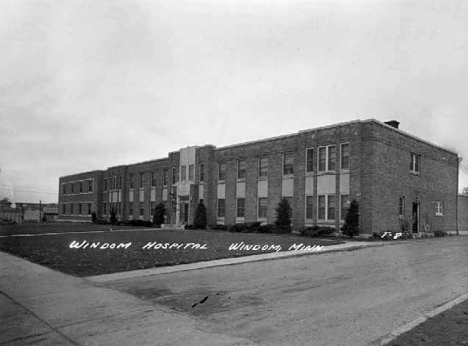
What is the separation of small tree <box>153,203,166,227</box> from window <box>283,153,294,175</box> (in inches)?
643

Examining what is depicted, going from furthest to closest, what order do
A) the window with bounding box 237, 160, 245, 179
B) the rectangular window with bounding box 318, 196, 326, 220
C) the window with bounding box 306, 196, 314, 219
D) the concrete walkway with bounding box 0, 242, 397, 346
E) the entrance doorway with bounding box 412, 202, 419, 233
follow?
1. the window with bounding box 237, 160, 245, 179
2. the entrance doorway with bounding box 412, 202, 419, 233
3. the window with bounding box 306, 196, 314, 219
4. the rectangular window with bounding box 318, 196, 326, 220
5. the concrete walkway with bounding box 0, 242, 397, 346

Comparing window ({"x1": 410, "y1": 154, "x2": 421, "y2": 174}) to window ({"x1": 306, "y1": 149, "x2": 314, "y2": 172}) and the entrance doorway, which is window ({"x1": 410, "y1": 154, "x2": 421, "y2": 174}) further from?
window ({"x1": 306, "y1": 149, "x2": 314, "y2": 172})

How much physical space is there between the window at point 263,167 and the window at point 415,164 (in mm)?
10514

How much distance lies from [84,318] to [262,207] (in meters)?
27.4

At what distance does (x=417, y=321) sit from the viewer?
6820 millimetres

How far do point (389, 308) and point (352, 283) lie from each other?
2.90 meters

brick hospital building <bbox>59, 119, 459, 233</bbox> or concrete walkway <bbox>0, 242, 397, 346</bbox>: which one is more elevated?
brick hospital building <bbox>59, 119, 459, 233</bbox>

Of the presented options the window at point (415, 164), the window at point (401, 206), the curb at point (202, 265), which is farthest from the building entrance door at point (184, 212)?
the curb at point (202, 265)

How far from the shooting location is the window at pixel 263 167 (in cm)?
3466

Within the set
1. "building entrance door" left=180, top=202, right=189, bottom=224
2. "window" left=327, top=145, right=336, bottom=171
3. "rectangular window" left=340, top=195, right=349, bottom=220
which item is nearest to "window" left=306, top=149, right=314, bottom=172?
"window" left=327, top=145, right=336, bottom=171

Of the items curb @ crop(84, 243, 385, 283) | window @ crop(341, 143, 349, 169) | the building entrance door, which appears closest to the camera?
curb @ crop(84, 243, 385, 283)

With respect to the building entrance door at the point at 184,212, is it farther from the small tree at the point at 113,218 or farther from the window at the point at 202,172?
the small tree at the point at 113,218

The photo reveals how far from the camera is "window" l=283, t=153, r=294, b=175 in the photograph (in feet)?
107

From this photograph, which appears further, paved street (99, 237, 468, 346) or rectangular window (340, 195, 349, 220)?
rectangular window (340, 195, 349, 220)
